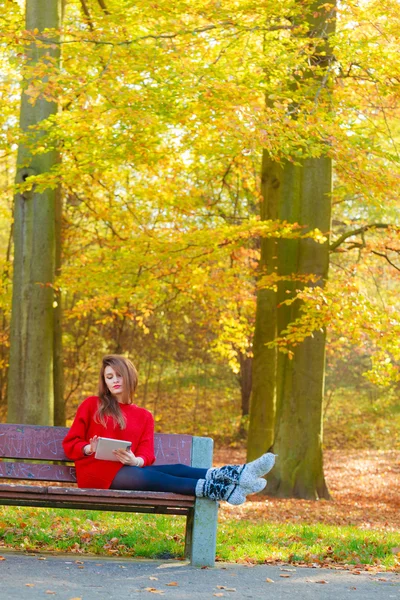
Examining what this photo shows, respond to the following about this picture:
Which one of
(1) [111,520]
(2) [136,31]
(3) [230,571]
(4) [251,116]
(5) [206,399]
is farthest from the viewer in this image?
(5) [206,399]

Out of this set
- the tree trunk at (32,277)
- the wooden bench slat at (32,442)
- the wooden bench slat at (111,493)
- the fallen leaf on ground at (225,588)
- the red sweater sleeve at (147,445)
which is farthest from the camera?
the tree trunk at (32,277)

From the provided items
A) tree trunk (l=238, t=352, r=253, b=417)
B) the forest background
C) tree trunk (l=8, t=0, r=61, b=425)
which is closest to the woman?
the forest background

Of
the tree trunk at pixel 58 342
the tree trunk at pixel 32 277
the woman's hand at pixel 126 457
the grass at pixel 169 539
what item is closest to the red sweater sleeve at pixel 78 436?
the woman's hand at pixel 126 457

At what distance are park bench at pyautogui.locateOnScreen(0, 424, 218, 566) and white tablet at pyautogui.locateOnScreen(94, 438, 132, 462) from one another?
1.03 feet

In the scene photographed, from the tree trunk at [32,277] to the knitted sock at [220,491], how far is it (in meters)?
5.23

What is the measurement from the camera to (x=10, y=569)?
4863mm

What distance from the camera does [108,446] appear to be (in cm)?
544

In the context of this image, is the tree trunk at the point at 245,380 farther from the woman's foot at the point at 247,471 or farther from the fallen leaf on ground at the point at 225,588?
the fallen leaf on ground at the point at 225,588

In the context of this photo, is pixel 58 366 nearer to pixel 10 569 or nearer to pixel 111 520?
pixel 111 520

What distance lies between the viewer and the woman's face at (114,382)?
5809 mm

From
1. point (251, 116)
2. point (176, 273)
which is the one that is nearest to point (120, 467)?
point (251, 116)

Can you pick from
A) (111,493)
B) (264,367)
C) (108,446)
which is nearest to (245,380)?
(264,367)

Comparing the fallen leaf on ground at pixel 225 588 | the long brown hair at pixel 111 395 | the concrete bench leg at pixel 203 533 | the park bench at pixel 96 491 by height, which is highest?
the long brown hair at pixel 111 395

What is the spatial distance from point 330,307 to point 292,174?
3.31 meters
